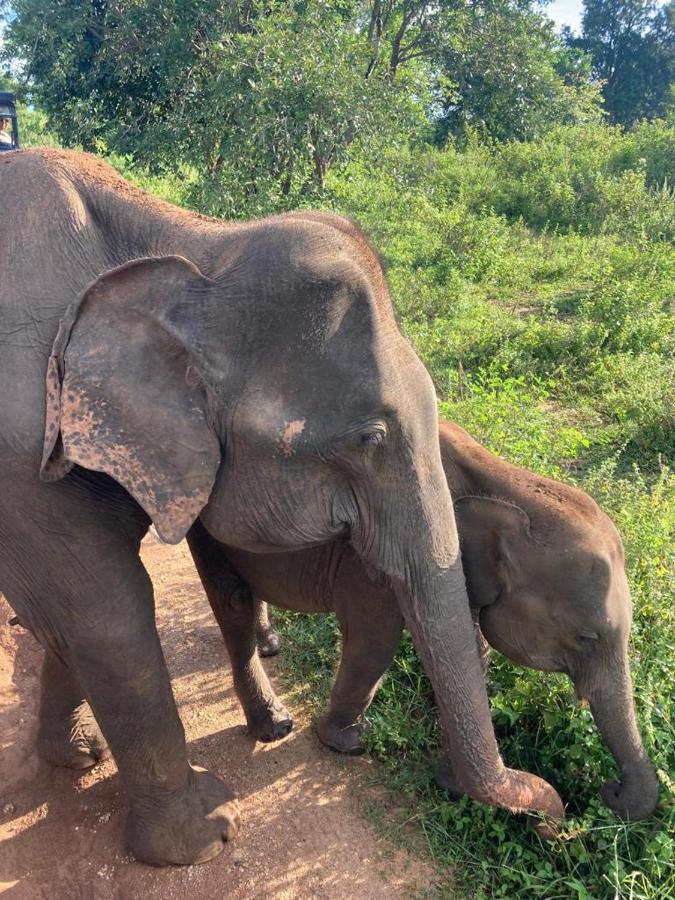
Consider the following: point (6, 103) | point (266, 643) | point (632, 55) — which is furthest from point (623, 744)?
point (632, 55)

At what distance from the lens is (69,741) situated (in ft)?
10.5

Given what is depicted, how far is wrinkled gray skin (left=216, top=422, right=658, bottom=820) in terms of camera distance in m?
2.67

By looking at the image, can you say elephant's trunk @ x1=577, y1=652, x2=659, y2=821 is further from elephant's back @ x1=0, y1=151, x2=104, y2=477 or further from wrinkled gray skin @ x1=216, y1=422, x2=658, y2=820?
elephant's back @ x1=0, y1=151, x2=104, y2=477

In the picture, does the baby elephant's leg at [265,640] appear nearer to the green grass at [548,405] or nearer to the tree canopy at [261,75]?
the green grass at [548,405]

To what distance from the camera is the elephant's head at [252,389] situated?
2008 millimetres

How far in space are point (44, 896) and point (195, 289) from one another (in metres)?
2.23

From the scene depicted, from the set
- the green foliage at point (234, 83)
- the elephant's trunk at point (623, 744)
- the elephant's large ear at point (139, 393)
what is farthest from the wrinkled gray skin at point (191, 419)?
the green foliage at point (234, 83)

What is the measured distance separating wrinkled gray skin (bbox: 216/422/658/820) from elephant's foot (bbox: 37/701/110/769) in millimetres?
929

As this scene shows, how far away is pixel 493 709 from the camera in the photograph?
3146 millimetres

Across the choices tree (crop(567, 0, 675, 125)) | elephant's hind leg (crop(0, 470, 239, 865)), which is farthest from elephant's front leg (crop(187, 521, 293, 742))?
tree (crop(567, 0, 675, 125))

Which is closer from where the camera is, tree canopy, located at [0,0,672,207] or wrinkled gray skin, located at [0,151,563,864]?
wrinkled gray skin, located at [0,151,563,864]

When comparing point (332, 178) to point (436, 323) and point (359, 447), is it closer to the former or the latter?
point (436, 323)

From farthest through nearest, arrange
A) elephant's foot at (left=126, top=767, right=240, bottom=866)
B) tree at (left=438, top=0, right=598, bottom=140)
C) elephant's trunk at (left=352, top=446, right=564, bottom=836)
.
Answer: tree at (left=438, top=0, right=598, bottom=140) → elephant's foot at (left=126, top=767, right=240, bottom=866) → elephant's trunk at (left=352, top=446, right=564, bottom=836)

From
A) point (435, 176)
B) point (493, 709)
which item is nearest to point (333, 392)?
point (493, 709)
